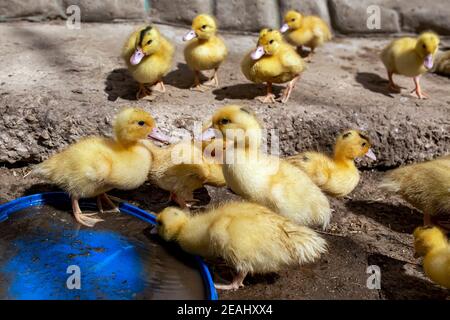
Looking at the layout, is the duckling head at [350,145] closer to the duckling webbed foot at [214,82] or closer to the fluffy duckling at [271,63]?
the fluffy duckling at [271,63]

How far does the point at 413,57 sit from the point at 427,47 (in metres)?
0.16

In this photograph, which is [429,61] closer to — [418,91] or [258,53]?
[418,91]

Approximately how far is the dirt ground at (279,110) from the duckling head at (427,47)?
0.34 meters

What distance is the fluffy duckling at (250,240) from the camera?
3010mm

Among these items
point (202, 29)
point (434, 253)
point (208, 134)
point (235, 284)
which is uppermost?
point (202, 29)

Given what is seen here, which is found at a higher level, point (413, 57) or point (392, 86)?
point (413, 57)

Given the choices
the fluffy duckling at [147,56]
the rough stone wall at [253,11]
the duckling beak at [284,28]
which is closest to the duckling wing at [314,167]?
the fluffy duckling at [147,56]

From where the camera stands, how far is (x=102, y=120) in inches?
169

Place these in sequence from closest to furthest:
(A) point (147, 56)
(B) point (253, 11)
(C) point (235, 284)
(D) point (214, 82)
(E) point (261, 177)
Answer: (C) point (235, 284) < (E) point (261, 177) < (A) point (147, 56) < (D) point (214, 82) < (B) point (253, 11)

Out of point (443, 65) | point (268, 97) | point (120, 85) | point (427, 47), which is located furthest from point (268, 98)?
point (443, 65)

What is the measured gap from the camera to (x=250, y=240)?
3002 mm

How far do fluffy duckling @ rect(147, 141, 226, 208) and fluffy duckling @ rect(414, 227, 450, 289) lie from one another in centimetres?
127
